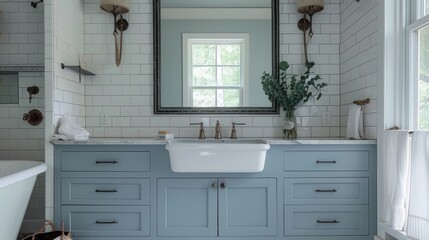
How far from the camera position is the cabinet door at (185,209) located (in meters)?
2.04

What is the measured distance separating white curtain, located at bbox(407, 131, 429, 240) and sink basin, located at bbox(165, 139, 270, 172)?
82cm

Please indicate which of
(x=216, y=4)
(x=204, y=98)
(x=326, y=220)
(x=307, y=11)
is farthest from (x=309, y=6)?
(x=326, y=220)

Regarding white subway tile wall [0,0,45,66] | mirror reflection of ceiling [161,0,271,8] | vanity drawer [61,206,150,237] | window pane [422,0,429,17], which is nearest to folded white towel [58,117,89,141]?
vanity drawer [61,206,150,237]

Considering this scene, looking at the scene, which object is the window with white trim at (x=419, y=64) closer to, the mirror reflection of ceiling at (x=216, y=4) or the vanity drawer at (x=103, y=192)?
the mirror reflection of ceiling at (x=216, y=4)

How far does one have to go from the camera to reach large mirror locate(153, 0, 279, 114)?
2586mm

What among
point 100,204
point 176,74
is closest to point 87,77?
point 176,74

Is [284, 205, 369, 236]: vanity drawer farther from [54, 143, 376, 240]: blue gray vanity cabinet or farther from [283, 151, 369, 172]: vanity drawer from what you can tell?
[283, 151, 369, 172]: vanity drawer

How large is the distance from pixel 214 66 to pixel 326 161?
1.24 m

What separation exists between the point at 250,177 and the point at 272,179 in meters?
0.16

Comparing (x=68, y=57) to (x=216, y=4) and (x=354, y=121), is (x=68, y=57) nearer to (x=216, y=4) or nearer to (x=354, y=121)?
(x=216, y=4)

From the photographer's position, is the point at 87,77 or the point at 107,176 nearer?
the point at 107,176

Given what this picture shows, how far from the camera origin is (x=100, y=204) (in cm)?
205

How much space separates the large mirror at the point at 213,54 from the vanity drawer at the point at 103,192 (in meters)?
0.80

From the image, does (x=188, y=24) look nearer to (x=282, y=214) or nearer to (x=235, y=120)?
(x=235, y=120)
